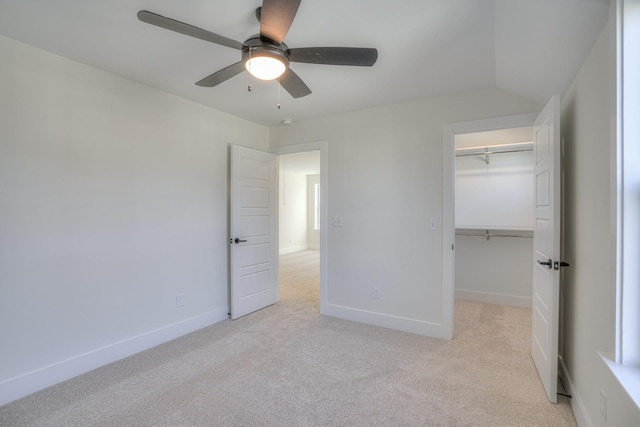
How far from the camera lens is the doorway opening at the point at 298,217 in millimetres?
6309

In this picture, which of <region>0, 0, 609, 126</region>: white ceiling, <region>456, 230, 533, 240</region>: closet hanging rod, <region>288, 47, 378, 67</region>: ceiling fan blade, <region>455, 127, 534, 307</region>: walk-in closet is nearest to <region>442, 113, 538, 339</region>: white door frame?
<region>0, 0, 609, 126</region>: white ceiling

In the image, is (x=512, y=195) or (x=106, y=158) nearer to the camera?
(x=106, y=158)

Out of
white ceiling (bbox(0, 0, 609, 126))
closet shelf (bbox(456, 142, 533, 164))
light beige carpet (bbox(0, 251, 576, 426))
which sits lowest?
light beige carpet (bbox(0, 251, 576, 426))

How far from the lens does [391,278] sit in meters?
3.23

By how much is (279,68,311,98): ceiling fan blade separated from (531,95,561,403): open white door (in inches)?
66.7

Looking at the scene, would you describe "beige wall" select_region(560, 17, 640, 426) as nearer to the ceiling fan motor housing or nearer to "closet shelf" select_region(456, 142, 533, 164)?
the ceiling fan motor housing

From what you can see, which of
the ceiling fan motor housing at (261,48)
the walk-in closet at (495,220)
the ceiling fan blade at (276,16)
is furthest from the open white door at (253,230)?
the walk-in closet at (495,220)

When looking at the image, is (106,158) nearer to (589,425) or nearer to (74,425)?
(74,425)

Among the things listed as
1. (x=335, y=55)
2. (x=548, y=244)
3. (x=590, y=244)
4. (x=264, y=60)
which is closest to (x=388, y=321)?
(x=548, y=244)

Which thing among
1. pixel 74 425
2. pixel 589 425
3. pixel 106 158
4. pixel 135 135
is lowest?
pixel 74 425

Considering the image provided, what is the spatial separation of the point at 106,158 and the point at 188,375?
1886 mm

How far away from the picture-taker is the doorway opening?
631 centimetres

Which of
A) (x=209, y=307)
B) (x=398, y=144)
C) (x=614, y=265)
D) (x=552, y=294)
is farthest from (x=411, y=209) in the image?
(x=209, y=307)

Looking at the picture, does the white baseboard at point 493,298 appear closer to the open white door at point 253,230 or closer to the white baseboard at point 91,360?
the open white door at point 253,230
